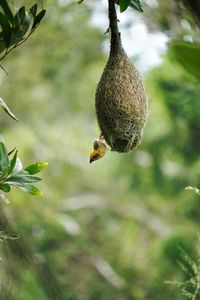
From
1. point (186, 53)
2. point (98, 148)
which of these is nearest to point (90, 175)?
point (98, 148)

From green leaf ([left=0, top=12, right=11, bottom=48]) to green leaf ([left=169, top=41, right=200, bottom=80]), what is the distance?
546 millimetres

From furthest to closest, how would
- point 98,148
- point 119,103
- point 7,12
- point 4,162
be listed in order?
point 98,148
point 119,103
point 4,162
point 7,12

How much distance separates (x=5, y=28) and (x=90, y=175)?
36.2 feet

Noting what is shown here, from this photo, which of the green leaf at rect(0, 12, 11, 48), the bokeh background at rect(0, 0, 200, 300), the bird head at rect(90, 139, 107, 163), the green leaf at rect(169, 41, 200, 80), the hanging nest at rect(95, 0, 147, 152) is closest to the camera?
the green leaf at rect(169, 41, 200, 80)

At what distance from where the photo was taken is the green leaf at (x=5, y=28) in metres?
1.45

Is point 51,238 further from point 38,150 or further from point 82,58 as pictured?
point 38,150

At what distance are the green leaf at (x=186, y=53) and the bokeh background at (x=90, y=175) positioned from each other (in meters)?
0.74

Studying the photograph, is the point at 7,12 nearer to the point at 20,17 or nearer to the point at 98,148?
the point at 20,17

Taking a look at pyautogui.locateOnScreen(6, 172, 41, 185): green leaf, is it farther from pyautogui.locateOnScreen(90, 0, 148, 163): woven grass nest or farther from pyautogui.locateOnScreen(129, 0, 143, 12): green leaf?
pyautogui.locateOnScreen(129, 0, 143, 12): green leaf

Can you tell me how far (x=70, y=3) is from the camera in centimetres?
608

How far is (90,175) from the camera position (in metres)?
12.5

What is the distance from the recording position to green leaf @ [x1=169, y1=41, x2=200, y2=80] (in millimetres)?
998

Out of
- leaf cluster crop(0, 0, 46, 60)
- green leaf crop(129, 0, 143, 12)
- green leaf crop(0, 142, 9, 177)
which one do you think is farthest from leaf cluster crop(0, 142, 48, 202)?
green leaf crop(129, 0, 143, 12)

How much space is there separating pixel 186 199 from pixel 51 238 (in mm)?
1639
